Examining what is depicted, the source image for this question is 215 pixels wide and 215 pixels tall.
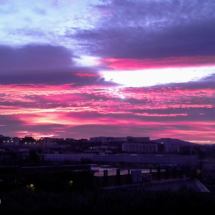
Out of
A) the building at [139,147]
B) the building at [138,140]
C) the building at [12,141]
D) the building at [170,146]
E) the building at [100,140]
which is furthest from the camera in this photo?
the building at [100,140]

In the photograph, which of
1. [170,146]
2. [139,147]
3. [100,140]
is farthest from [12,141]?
[170,146]

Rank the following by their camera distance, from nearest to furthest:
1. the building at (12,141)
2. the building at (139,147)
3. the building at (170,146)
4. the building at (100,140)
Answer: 1. the building at (170,146)
2. the building at (12,141)
3. the building at (139,147)
4. the building at (100,140)

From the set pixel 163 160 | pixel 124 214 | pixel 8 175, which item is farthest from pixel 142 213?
pixel 163 160

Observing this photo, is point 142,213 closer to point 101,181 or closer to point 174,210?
point 174,210

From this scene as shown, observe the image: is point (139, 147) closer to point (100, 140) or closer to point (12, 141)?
point (100, 140)

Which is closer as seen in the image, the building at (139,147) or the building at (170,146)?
the building at (170,146)

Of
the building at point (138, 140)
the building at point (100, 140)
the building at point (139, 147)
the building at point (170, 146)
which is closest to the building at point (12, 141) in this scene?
the building at point (139, 147)

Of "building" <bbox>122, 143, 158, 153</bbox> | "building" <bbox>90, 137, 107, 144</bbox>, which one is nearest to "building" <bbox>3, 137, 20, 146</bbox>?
"building" <bbox>122, 143, 158, 153</bbox>

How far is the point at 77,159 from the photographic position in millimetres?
55031

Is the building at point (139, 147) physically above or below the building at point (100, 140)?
below

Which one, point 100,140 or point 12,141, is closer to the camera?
point 12,141

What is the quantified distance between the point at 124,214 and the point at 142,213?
62 cm

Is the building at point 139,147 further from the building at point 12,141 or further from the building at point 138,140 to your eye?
the building at point 12,141

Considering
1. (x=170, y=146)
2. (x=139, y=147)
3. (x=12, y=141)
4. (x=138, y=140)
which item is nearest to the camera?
(x=170, y=146)
